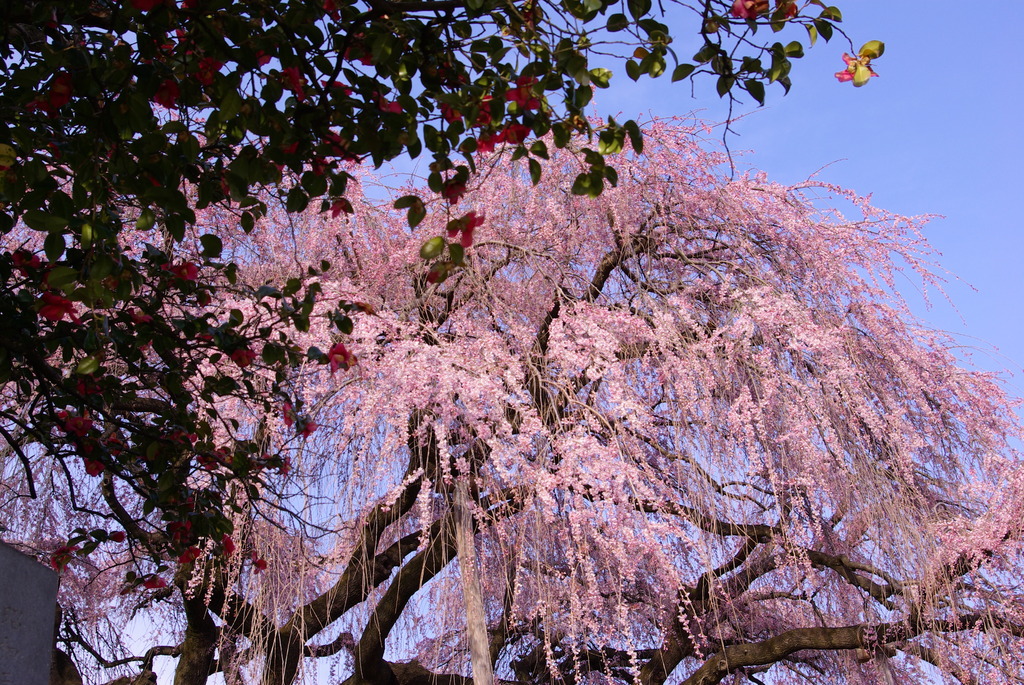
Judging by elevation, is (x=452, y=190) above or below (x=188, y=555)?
above

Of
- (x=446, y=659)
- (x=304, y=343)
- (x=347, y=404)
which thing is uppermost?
(x=304, y=343)

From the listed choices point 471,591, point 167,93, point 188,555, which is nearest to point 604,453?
point 471,591

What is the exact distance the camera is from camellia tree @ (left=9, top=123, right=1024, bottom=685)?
17.2 ft

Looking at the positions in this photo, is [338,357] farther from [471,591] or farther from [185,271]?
[471,591]

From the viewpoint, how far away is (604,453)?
5.15m

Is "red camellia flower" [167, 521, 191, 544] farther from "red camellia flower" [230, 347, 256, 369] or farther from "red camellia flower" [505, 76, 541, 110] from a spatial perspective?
"red camellia flower" [505, 76, 541, 110]

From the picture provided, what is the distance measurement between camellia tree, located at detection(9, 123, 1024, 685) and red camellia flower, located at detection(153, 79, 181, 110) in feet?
6.07

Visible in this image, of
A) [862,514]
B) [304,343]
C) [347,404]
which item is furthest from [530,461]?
[862,514]

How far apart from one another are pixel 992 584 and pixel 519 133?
5028 millimetres

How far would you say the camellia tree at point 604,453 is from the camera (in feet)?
17.2

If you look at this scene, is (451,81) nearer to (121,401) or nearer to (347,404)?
(121,401)

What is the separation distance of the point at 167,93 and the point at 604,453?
129 inches

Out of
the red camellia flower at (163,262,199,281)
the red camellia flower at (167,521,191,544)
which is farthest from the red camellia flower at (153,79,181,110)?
the red camellia flower at (167,521,191,544)

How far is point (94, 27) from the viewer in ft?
10.9
